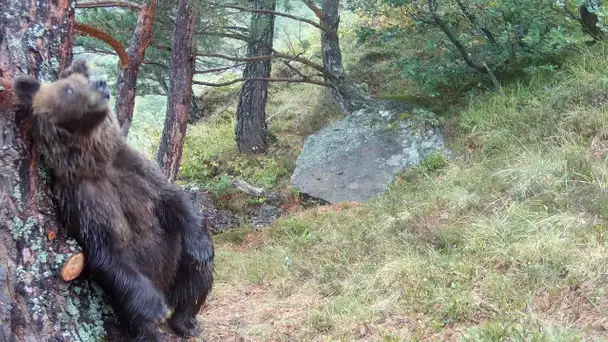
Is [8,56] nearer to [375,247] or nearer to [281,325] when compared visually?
[281,325]

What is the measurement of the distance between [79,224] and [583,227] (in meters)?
3.84

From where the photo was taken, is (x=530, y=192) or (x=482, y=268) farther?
(x=530, y=192)

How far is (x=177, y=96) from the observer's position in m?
7.17

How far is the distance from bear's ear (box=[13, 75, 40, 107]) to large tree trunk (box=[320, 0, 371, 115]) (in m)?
6.59

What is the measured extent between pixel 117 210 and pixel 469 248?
2827mm

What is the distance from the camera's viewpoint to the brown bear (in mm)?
3020

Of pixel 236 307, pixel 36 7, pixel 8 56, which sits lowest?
pixel 236 307

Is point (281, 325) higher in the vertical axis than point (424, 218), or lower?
lower

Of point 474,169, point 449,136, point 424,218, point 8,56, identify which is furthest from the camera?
point 449,136

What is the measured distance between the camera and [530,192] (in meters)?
5.65

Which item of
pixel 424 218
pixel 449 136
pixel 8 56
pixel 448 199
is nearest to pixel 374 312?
pixel 424 218

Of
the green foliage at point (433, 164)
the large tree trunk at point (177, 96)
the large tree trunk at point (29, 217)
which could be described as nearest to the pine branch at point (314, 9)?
the large tree trunk at point (177, 96)

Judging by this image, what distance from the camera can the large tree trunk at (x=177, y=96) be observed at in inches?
278

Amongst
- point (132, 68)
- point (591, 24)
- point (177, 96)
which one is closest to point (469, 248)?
point (132, 68)
